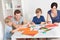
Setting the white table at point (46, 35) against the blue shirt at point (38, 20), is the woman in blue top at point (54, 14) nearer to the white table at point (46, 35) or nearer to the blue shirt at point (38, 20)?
the blue shirt at point (38, 20)

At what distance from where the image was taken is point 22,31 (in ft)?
3.79

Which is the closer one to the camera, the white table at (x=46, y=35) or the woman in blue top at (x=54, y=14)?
the white table at (x=46, y=35)

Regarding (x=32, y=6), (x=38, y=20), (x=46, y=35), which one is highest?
(x=32, y=6)

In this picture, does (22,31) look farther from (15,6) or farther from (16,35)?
(15,6)

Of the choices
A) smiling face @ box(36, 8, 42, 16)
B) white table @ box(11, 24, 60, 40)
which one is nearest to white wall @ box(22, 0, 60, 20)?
smiling face @ box(36, 8, 42, 16)

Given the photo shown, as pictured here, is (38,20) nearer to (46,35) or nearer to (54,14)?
(54,14)

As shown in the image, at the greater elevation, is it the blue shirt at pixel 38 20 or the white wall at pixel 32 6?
the white wall at pixel 32 6

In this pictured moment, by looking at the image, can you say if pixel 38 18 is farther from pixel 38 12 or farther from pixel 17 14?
pixel 17 14

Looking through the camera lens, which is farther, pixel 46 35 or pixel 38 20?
pixel 38 20

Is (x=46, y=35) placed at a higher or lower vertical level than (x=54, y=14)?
lower

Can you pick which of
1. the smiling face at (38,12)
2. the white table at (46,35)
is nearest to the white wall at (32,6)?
the smiling face at (38,12)

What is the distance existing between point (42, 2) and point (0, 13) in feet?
1.39

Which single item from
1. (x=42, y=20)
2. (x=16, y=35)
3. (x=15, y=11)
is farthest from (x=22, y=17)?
(x=16, y=35)

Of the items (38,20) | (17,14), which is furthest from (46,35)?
(17,14)
